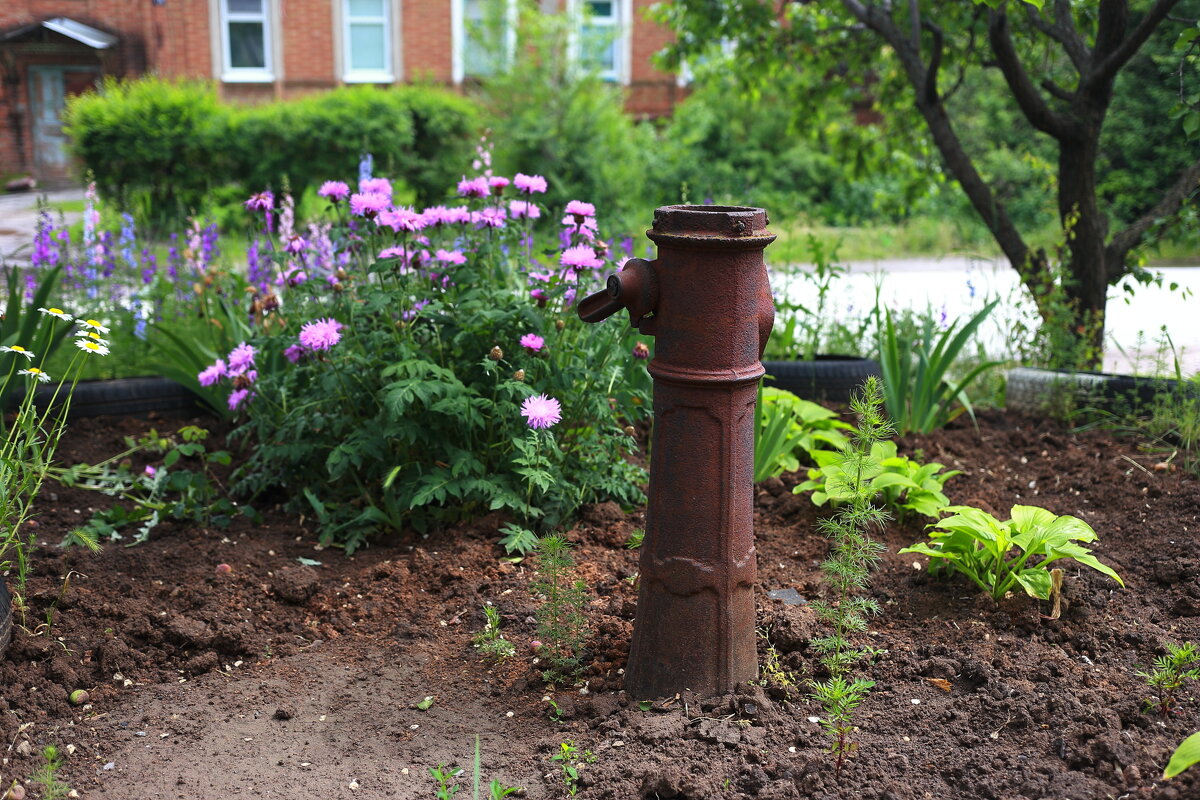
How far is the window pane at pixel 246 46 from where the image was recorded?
790 inches

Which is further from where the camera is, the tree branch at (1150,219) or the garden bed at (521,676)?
the tree branch at (1150,219)

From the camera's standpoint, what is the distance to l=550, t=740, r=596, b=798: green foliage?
205 centimetres

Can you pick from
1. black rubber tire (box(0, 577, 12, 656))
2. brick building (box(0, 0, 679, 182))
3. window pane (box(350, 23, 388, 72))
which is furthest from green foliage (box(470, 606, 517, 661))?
window pane (box(350, 23, 388, 72))

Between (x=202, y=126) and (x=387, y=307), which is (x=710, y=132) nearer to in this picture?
(x=202, y=126)

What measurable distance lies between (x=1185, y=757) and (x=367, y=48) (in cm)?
2055

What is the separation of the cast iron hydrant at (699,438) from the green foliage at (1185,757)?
85cm

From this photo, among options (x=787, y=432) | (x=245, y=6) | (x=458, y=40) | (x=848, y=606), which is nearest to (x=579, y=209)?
(x=787, y=432)

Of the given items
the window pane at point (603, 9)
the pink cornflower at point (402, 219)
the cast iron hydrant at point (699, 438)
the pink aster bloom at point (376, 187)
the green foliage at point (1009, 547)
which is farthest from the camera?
the window pane at point (603, 9)

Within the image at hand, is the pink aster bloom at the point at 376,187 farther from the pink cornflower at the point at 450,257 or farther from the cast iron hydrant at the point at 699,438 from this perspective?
the cast iron hydrant at the point at 699,438

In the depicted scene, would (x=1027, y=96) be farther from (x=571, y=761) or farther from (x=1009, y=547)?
(x=571, y=761)

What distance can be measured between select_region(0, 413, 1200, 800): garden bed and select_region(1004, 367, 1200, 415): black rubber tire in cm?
74

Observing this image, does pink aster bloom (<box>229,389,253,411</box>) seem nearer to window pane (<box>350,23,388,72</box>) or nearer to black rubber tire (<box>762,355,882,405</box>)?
black rubber tire (<box>762,355,882,405</box>)

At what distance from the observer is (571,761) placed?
2121mm

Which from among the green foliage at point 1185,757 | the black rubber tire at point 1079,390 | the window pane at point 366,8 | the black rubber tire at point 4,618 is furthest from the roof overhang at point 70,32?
the green foliage at point 1185,757
